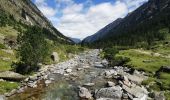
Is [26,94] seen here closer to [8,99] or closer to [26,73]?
[8,99]

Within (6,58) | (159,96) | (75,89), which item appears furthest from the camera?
(6,58)

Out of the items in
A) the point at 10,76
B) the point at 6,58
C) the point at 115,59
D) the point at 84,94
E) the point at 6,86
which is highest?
the point at 6,58

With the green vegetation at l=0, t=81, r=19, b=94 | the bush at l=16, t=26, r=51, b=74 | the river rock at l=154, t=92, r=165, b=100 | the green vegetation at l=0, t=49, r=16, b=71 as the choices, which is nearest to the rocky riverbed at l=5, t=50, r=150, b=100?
the green vegetation at l=0, t=81, r=19, b=94

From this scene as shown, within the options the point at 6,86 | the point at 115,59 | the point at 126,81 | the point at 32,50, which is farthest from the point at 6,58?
the point at 126,81

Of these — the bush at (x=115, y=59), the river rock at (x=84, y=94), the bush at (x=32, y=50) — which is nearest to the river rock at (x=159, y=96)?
the river rock at (x=84, y=94)

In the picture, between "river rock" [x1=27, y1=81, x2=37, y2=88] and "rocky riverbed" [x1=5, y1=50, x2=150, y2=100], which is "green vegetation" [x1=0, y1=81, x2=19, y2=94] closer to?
"rocky riverbed" [x1=5, y1=50, x2=150, y2=100]

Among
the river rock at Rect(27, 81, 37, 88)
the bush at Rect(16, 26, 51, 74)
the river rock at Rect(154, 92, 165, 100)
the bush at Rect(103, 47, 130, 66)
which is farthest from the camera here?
the bush at Rect(103, 47, 130, 66)

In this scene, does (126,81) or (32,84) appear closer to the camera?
(126,81)

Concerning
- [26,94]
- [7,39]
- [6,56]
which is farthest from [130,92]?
[7,39]

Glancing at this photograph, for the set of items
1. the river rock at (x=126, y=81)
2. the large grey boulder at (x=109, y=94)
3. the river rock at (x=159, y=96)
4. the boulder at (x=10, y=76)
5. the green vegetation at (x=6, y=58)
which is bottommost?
the river rock at (x=159, y=96)

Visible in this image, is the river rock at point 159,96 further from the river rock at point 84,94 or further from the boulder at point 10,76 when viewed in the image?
the boulder at point 10,76

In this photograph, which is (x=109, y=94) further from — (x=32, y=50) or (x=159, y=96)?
(x=32, y=50)

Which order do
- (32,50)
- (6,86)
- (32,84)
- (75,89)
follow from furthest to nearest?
(32,50), (32,84), (75,89), (6,86)

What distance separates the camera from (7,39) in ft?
431
